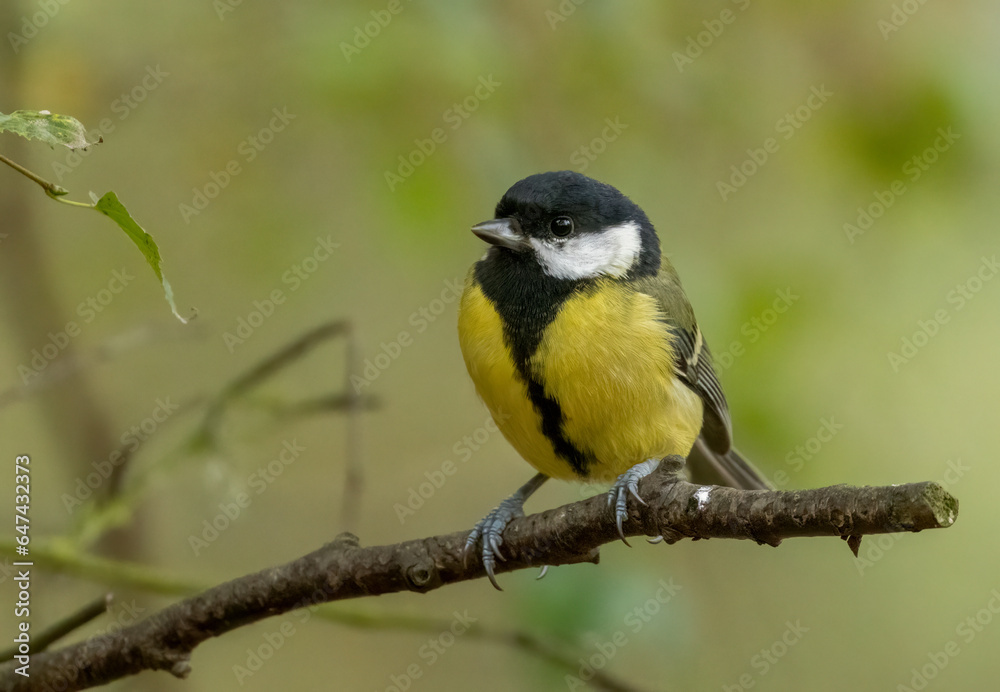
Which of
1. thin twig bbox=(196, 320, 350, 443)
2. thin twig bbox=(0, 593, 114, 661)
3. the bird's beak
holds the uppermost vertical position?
the bird's beak

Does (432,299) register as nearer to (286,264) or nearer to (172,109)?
(286,264)

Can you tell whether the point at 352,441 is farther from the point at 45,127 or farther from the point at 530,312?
the point at 45,127

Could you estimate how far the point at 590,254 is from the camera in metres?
2.66

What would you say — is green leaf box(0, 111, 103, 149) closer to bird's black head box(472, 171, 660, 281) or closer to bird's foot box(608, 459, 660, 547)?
bird's foot box(608, 459, 660, 547)

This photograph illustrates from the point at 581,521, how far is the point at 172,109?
2132mm

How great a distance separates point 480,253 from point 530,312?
92 cm

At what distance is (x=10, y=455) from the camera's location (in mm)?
3273

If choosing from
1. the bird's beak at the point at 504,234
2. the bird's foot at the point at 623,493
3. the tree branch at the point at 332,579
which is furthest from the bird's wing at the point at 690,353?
the tree branch at the point at 332,579

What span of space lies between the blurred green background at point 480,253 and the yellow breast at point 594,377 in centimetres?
20

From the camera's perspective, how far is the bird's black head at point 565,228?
2615mm

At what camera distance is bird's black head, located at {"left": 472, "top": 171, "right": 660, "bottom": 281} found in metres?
2.62

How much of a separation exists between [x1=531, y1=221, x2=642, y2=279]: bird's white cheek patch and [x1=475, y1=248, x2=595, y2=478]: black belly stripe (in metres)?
0.03

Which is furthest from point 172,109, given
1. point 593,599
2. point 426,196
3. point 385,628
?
point 593,599

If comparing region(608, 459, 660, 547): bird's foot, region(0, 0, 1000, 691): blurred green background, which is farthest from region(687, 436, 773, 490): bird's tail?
region(608, 459, 660, 547): bird's foot
